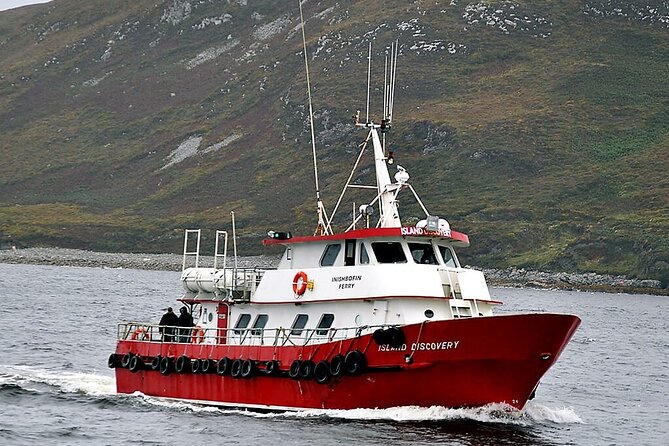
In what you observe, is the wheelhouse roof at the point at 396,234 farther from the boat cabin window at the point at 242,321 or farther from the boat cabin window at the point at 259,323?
the boat cabin window at the point at 242,321

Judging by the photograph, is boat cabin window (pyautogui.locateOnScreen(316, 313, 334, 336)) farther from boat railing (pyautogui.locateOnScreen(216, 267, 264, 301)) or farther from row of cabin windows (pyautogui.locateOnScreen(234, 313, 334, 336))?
boat railing (pyautogui.locateOnScreen(216, 267, 264, 301))

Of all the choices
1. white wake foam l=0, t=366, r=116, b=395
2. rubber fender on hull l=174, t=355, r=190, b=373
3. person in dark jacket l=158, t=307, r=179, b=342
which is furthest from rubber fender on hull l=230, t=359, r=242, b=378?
white wake foam l=0, t=366, r=116, b=395

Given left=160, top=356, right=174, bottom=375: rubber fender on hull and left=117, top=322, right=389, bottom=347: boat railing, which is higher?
left=117, top=322, right=389, bottom=347: boat railing

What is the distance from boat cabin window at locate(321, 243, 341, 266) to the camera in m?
35.9

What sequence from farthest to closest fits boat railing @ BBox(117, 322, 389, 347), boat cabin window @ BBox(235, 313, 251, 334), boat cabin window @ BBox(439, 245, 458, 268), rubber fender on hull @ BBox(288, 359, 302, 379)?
boat cabin window @ BBox(235, 313, 251, 334) → boat cabin window @ BBox(439, 245, 458, 268) → boat railing @ BBox(117, 322, 389, 347) → rubber fender on hull @ BBox(288, 359, 302, 379)

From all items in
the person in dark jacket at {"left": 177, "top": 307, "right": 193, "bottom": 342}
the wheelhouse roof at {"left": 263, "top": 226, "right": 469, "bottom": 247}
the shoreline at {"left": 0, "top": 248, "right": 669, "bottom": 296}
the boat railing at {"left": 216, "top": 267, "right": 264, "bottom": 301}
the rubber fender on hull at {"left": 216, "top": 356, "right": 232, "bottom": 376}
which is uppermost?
the wheelhouse roof at {"left": 263, "top": 226, "right": 469, "bottom": 247}

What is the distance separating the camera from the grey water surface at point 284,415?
32.7m

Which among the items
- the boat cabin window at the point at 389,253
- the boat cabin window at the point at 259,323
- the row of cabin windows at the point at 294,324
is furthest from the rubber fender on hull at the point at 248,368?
the boat cabin window at the point at 389,253

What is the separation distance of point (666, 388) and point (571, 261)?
110 m

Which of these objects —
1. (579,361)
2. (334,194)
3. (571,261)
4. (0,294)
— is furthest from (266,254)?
(579,361)

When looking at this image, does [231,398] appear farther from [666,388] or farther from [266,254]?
[266,254]

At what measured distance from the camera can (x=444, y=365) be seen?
32688 mm

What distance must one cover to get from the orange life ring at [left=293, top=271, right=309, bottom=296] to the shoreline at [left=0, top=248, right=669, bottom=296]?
9963 centimetres

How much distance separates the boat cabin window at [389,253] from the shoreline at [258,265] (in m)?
101
